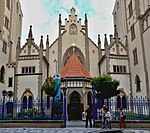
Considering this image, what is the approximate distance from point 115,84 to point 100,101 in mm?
2534

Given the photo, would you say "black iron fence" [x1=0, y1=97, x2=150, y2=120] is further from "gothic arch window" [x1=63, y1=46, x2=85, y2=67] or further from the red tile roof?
"gothic arch window" [x1=63, y1=46, x2=85, y2=67]

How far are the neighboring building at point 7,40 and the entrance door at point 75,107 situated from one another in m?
10.0

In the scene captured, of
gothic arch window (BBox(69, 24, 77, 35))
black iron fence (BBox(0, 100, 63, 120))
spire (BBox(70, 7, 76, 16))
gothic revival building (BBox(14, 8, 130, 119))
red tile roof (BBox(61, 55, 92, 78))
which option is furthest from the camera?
spire (BBox(70, 7, 76, 16))

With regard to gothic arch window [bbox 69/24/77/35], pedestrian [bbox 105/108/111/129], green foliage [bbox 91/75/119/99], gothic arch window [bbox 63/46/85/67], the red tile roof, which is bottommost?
pedestrian [bbox 105/108/111/129]

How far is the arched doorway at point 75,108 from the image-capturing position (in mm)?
29089

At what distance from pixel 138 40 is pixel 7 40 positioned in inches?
813

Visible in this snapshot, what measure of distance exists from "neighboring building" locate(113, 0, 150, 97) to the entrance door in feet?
27.8

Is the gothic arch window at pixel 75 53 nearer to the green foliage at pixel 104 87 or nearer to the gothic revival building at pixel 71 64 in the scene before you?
the gothic revival building at pixel 71 64

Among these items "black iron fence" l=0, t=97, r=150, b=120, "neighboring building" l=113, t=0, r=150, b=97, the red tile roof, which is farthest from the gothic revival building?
"black iron fence" l=0, t=97, r=150, b=120

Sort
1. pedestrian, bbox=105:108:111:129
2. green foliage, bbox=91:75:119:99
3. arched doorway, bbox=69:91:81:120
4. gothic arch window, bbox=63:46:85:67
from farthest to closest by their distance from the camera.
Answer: gothic arch window, bbox=63:46:85:67 < arched doorway, bbox=69:91:81:120 < green foliage, bbox=91:75:119:99 < pedestrian, bbox=105:108:111:129

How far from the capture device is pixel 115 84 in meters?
23.9

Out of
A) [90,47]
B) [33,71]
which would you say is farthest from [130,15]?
[33,71]

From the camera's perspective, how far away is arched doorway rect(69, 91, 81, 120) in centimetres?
2909

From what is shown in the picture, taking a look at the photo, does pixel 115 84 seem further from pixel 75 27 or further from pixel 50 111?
pixel 75 27
